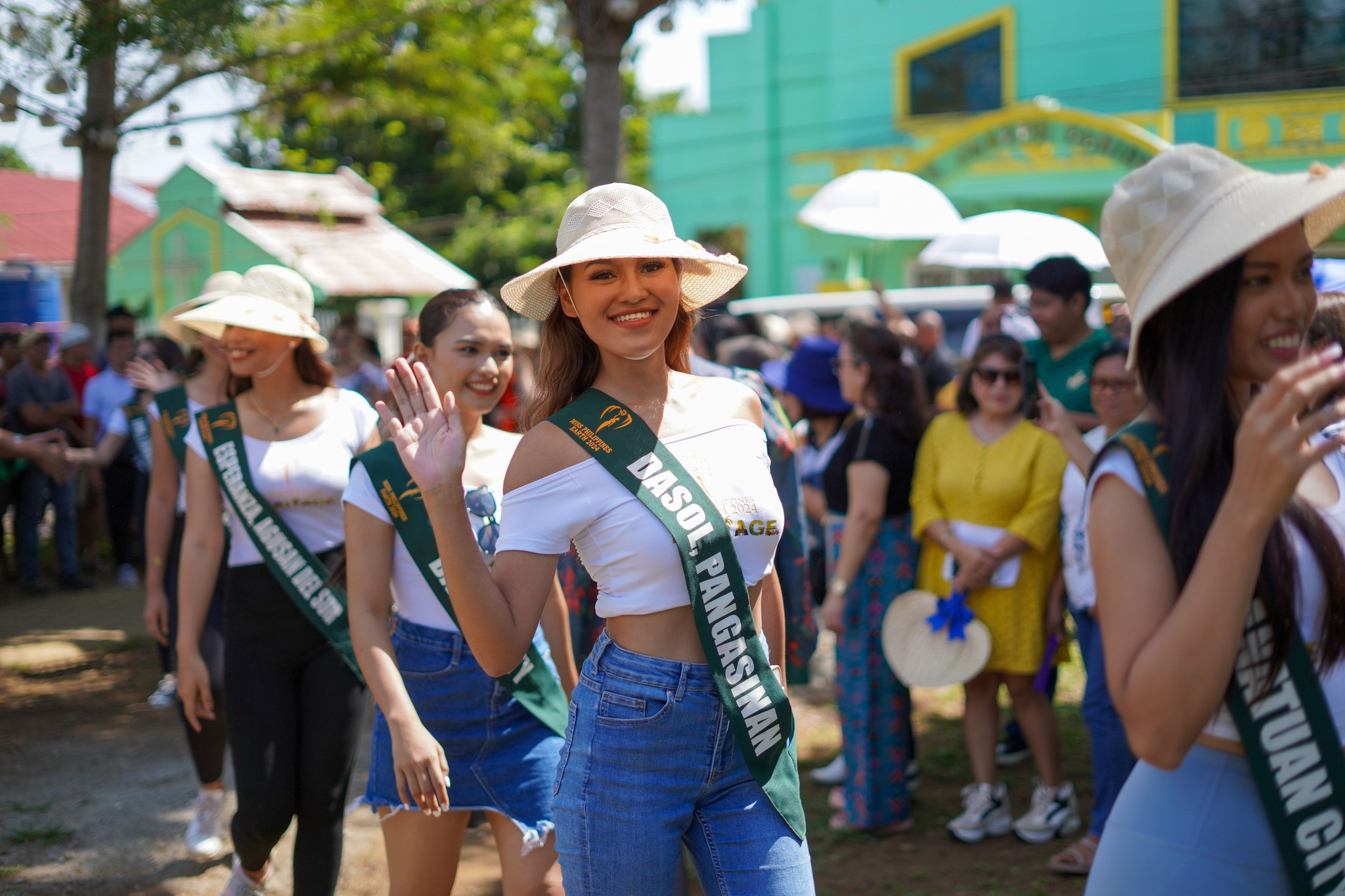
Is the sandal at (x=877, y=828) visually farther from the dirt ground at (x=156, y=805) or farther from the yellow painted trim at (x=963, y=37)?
the yellow painted trim at (x=963, y=37)

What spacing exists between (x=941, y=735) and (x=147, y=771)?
397cm

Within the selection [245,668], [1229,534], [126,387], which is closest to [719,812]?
[1229,534]

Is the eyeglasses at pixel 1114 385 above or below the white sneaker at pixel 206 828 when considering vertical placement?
above

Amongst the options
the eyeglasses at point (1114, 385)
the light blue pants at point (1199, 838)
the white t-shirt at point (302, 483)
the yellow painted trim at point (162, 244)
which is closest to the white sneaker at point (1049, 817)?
the eyeglasses at point (1114, 385)

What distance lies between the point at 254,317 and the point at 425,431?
1.89 metres

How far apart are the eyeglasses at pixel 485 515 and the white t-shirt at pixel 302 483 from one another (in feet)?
2.59

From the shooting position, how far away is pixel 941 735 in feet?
20.6

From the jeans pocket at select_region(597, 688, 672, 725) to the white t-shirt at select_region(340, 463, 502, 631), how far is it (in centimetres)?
101

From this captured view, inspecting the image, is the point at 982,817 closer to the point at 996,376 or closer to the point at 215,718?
the point at 996,376

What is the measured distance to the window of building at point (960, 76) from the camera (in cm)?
2081

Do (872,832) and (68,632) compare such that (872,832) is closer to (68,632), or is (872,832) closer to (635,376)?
(635,376)

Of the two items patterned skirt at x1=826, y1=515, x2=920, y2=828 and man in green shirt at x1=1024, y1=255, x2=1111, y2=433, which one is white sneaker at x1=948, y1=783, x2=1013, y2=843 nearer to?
patterned skirt at x1=826, y1=515, x2=920, y2=828

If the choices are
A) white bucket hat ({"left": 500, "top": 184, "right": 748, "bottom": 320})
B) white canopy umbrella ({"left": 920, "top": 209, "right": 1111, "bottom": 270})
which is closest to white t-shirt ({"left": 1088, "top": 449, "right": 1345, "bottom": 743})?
white bucket hat ({"left": 500, "top": 184, "right": 748, "bottom": 320})

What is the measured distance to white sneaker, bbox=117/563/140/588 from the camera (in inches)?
386
